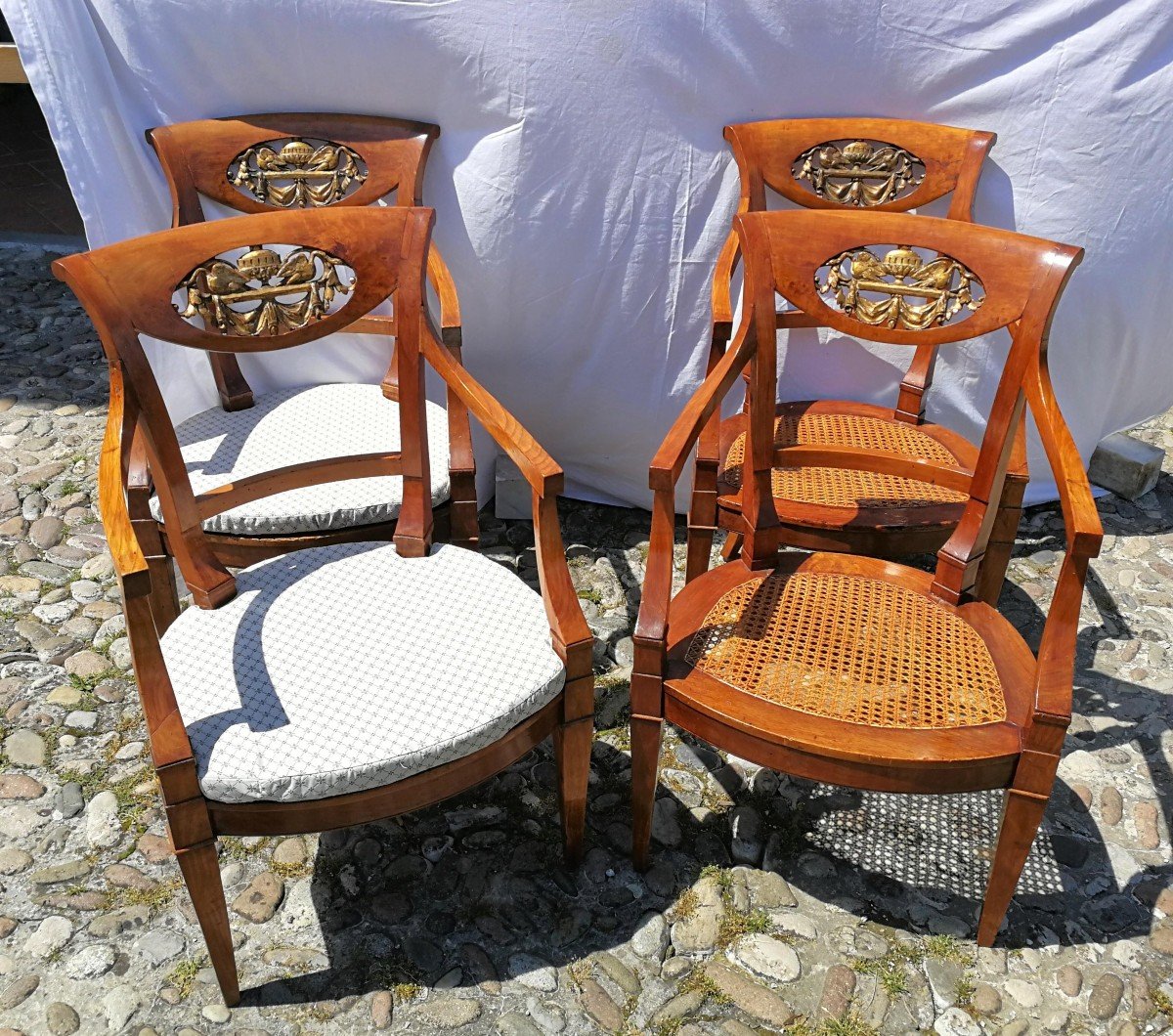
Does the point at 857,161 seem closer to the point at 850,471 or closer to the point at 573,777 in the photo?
the point at 850,471

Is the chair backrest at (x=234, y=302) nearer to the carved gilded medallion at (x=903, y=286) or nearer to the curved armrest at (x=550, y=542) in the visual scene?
the curved armrest at (x=550, y=542)

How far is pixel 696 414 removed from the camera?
7.53ft

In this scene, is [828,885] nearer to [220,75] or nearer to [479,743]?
[479,743]

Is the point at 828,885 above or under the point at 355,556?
under

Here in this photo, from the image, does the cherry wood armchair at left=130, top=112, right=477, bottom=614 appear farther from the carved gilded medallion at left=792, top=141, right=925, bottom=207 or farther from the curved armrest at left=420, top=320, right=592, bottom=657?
the carved gilded medallion at left=792, top=141, right=925, bottom=207

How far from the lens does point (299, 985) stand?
224 cm

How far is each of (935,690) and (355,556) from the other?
124 cm

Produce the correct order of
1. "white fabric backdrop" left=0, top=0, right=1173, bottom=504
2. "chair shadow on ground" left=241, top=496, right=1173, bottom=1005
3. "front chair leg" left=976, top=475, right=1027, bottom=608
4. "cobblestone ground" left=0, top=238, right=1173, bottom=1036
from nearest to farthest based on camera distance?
1. "cobblestone ground" left=0, top=238, right=1173, bottom=1036
2. "chair shadow on ground" left=241, top=496, right=1173, bottom=1005
3. "front chair leg" left=976, top=475, right=1027, bottom=608
4. "white fabric backdrop" left=0, top=0, right=1173, bottom=504

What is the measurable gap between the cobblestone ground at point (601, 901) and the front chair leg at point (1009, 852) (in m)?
0.09

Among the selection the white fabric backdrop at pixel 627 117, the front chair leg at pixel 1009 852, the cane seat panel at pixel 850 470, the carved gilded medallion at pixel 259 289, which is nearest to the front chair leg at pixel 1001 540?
the cane seat panel at pixel 850 470

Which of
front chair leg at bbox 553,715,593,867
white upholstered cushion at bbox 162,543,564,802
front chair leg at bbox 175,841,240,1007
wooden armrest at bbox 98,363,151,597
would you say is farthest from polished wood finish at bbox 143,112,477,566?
front chair leg at bbox 175,841,240,1007

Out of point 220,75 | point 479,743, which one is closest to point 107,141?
point 220,75

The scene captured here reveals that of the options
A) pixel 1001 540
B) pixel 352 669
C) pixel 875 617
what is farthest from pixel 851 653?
pixel 352 669

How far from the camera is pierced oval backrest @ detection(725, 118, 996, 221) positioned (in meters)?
3.06
